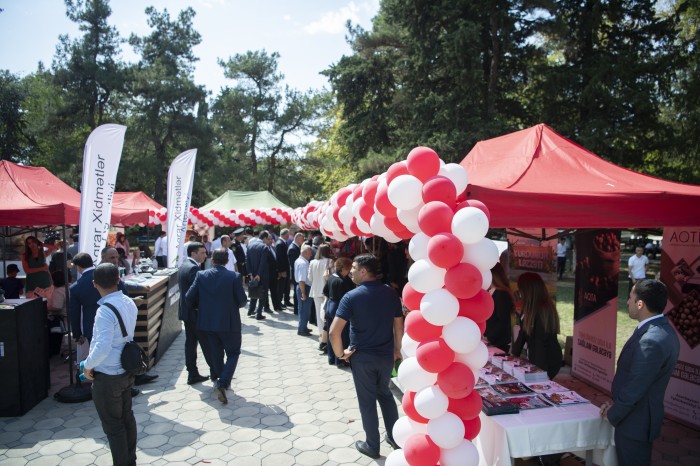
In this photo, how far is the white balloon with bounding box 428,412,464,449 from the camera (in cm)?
269

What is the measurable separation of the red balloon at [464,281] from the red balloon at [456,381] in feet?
1.48

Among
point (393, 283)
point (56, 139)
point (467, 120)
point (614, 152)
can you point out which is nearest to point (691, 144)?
point (614, 152)

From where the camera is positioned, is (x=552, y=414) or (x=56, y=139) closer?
(x=552, y=414)

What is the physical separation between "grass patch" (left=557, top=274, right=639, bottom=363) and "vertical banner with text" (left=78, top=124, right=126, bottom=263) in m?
7.40

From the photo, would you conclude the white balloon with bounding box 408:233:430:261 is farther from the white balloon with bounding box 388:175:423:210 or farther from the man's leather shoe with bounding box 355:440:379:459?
the man's leather shoe with bounding box 355:440:379:459

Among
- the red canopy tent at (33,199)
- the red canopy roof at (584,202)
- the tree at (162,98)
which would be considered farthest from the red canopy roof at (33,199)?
the tree at (162,98)

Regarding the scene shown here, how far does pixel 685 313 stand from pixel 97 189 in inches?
269

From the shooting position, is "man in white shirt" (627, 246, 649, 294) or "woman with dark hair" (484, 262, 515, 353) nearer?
"woman with dark hair" (484, 262, 515, 353)

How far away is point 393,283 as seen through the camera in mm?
7664

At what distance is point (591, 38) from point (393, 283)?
12569 millimetres

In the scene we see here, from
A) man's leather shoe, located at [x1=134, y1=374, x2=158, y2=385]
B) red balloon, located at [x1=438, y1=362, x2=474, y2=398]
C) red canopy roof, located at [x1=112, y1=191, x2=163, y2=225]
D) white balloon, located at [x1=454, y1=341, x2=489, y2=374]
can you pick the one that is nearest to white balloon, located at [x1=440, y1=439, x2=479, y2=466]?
red balloon, located at [x1=438, y1=362, x2=474, y2=398]

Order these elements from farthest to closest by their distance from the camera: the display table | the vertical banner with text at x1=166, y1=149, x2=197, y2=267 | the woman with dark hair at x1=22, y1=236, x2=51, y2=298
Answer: the vertical banner with text at x1=166, y1=149, x2=197, y2=267
the woman with dark hair at x1=22, y1=236, x2=51, y2=298
the display table

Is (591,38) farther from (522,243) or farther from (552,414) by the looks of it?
(552,414)

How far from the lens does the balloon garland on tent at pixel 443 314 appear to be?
268cm
